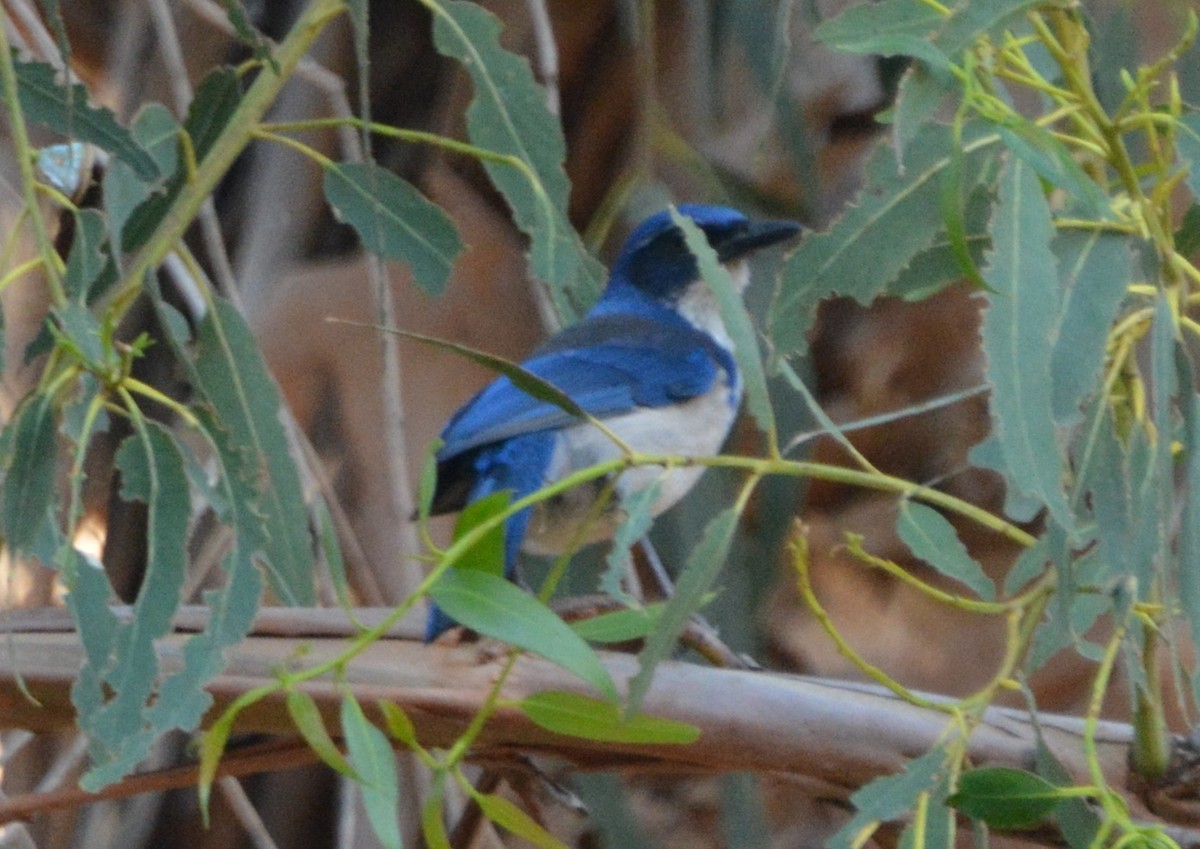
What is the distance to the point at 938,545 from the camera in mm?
1087

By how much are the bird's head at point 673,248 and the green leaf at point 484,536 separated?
1.43 meters

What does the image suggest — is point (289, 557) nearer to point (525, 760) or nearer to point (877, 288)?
point (525, 760)

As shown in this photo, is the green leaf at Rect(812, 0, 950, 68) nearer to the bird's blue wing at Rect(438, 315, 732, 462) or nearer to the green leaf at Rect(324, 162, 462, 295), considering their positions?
the green leaf at Rect(324, 162, 462, 295)

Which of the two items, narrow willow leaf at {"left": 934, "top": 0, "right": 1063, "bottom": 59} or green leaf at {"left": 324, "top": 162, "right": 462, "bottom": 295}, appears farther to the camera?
green leaf at {"left": 324, "top": 162, "right": 462, "bottom": 295}

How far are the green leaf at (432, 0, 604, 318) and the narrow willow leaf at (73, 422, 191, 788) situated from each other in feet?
1.08

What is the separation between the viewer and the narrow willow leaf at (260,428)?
1.22 metres

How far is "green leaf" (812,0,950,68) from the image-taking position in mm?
752

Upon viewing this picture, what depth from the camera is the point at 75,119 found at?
3.77ft

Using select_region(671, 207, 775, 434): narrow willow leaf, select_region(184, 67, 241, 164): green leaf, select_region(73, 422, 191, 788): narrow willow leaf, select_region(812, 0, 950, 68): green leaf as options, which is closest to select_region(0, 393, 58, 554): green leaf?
select_region(73, 422, 191, 788): narrow willow leaf

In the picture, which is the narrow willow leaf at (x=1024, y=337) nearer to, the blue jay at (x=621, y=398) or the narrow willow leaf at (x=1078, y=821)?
the narrow willow leaf at (x=1078, y=821)

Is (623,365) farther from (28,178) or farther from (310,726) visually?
(310,726)

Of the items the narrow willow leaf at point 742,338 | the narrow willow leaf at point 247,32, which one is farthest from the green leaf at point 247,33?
the narrow willow leaf at point 742,338

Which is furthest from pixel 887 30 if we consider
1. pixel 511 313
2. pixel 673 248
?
pixel 511 313

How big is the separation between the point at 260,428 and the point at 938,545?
531mm
